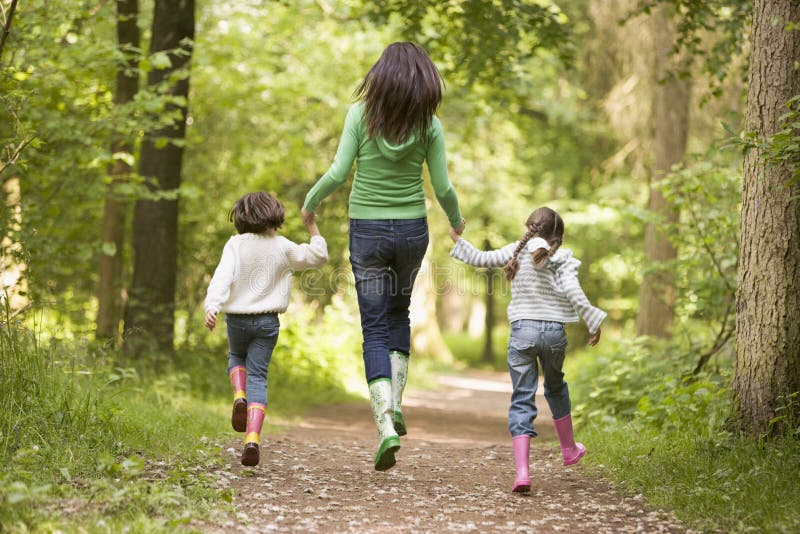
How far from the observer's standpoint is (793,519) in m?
3.87

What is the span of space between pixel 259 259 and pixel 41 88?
170 inches

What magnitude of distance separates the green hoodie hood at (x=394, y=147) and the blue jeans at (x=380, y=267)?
376 millimetres

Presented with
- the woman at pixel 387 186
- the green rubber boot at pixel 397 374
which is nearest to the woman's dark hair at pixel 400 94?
the woman at pixel 387 186

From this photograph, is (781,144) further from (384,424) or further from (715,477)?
(384,424)

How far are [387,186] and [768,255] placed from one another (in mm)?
2468

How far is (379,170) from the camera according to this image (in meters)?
4.90

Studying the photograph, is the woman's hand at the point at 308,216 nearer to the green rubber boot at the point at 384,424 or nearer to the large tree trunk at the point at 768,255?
the green rubber boot at the point at 384,424

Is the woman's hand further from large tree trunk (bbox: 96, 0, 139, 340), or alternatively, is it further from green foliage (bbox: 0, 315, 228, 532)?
large tree trunk (bbox: 96, 0, 139, 340)

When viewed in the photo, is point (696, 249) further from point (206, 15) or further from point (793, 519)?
point (206, 15)

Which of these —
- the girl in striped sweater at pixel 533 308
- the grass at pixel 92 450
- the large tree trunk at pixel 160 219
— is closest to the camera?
the grass at pixel 92 450

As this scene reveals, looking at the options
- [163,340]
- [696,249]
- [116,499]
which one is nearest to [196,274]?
[163,340]

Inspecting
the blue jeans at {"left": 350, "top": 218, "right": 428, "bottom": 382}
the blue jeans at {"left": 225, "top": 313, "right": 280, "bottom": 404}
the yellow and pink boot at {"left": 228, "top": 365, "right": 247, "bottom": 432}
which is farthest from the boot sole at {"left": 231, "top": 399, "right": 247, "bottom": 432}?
the blue jeans at {"left": 350, "top": 218, "right": 428, "bottom": 382}

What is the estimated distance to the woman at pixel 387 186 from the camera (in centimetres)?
476

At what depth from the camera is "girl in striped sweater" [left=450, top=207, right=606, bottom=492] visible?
4863 millimetres
